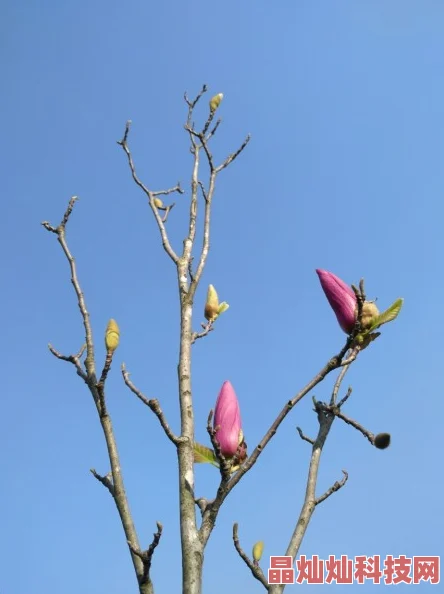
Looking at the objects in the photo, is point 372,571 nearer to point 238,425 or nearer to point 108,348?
point 238,425

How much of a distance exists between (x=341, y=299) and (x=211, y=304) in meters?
0.83

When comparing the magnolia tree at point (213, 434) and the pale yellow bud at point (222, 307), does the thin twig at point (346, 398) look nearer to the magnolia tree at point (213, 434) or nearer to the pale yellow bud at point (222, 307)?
the magnolia tree at point (213, 434)

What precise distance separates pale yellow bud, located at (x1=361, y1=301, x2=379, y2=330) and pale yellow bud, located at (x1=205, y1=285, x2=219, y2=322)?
2.91ft

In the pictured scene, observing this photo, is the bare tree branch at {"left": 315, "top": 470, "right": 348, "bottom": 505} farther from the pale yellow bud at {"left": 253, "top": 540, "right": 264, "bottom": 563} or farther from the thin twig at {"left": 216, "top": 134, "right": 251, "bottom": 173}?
the thin twig at {"left": 216, "top": 134, "right": 251, "bottom": 173}

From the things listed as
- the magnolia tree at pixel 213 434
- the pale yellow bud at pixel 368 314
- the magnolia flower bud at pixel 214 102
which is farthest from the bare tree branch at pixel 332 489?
the magnolia flower bud at pixel 214 102

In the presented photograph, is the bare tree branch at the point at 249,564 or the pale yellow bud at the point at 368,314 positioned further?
the bare tree branch at the point at 249,564

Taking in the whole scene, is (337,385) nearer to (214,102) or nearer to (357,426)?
(357,426)

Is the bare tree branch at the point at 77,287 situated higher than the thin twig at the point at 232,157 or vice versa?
the thin twig at the point at 232,157

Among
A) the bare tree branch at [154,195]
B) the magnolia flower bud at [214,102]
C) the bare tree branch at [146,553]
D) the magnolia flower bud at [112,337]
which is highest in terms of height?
the magnolia flower bud at [214,102]

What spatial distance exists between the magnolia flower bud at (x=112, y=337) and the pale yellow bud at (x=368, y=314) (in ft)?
2.72

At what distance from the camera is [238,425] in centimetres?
212

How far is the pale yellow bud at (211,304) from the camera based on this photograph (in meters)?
2.79

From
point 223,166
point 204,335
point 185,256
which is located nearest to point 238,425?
point 204,335

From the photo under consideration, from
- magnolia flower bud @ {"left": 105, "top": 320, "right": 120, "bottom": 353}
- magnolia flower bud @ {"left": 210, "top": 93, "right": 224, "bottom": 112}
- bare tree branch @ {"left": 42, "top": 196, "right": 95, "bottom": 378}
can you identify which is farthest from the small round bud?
magnolia flower bud @ {"left": 210, "top": 93, "right": 224, "bottom": 112}
